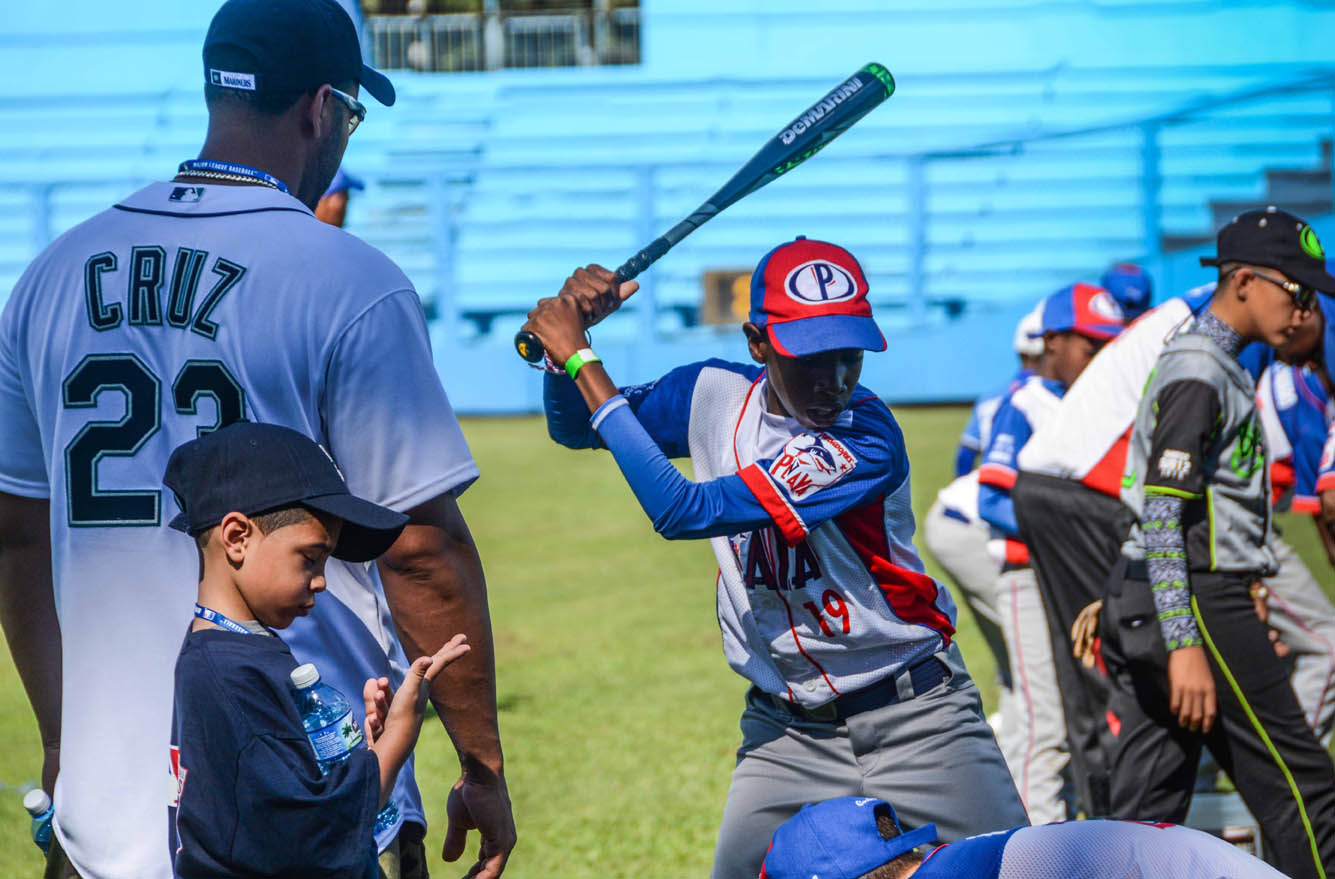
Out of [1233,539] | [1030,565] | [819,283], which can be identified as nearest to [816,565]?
[819,283]

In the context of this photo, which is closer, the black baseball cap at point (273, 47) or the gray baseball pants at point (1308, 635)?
the black baseball cap at point (273, 47)

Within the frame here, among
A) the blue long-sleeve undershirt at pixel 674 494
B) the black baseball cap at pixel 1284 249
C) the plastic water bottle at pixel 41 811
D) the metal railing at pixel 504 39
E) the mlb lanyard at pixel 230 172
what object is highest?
the metal railing at pixel 504 39

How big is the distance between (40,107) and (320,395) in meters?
27.3

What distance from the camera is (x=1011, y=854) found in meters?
2.02

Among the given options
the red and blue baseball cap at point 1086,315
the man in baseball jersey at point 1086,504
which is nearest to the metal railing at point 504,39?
the red and blue baseball cap at point 1086,315

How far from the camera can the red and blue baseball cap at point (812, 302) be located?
9.95 feet

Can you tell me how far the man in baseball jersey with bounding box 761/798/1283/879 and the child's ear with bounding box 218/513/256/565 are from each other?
0.96 meters

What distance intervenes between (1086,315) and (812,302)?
2946 millimetres

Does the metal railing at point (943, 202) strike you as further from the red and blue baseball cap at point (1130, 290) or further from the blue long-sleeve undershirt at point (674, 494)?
the blue long-sleeve undershirt at point (674, 494)

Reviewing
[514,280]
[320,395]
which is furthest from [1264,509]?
[514,280]

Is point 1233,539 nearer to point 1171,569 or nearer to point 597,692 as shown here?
point 1171,569

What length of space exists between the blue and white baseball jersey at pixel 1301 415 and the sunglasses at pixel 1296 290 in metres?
1.81

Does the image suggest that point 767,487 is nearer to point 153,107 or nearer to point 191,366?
point 191,366

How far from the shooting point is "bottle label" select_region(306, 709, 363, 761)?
204cm
